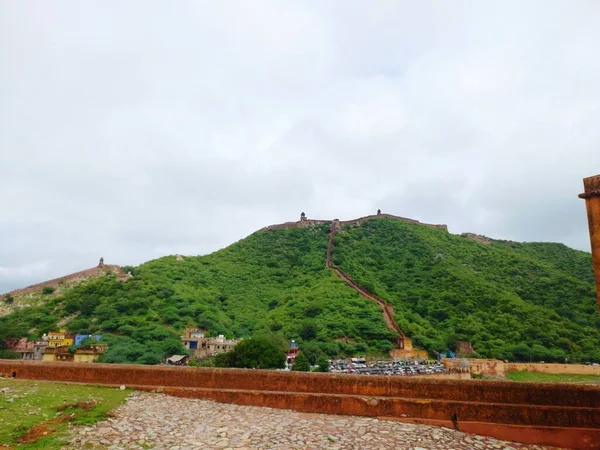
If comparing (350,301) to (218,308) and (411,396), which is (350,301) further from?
(411,396)

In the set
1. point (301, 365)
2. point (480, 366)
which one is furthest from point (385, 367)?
point (480, 366)

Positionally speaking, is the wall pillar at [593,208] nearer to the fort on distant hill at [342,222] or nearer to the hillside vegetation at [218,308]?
the hillside vegetation at [218,308]

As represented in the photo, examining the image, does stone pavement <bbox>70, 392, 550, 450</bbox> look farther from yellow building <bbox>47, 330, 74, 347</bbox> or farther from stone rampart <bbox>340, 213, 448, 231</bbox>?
stone rampart <bbox>340, 213, 448, 231</bbox>

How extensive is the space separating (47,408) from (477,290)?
49771mm

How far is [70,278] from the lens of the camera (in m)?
64.8

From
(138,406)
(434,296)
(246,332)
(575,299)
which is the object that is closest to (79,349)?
(246,332)

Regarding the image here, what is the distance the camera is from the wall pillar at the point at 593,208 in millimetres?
5972

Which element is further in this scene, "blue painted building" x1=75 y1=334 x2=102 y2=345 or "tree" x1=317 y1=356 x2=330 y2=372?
"blue painted building" x1=75 y1=334 x2=102 y2=345

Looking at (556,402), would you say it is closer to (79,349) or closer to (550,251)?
(79,349)

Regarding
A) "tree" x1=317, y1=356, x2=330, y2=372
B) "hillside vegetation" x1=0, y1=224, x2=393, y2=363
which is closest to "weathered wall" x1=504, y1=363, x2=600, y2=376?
"hillside vegetation" x1=0, y1=224, x2=393, y2=363

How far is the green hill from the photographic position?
41.3m

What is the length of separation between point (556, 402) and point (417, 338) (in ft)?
122

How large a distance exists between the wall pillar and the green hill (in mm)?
33530

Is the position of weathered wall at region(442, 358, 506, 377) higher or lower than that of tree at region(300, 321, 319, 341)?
lower
